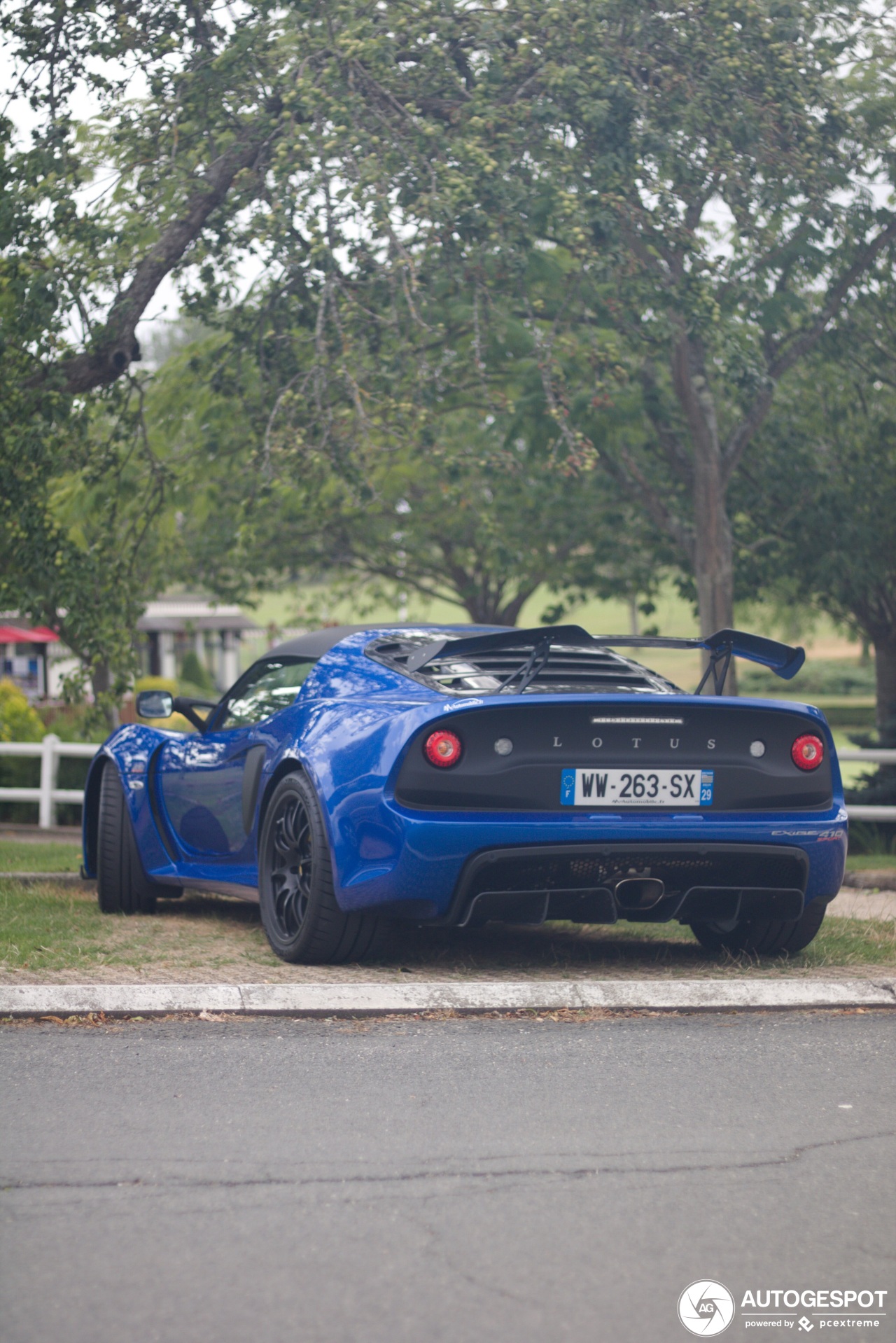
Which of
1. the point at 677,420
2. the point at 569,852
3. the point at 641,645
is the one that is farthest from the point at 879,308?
the point at 569,852

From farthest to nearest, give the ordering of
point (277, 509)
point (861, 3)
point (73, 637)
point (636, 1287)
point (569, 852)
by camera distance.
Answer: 1. point (277, 509)
2. point (861, 3)
3. point (73, 637)
4. point (569, 852)
5. point (636, 1287)

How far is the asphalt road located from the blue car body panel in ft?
1.82

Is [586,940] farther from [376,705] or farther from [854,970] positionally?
[376,705]

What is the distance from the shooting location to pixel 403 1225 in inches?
120

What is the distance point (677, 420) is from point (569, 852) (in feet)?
38.9

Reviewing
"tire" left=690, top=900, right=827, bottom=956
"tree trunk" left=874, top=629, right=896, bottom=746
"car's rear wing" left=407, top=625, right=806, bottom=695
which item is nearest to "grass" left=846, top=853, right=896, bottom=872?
"tire" left=690, top=900, right=827, bottom=956

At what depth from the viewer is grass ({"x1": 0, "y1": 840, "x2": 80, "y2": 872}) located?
940cm

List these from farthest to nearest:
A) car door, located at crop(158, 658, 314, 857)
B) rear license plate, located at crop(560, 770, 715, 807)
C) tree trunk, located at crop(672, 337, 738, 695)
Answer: tree trunk, located at crop(672, 337, 738, 695) → car door, located at crop(158, 658, 314, 857) → rear license plate, located at crop(560, 770, 715, 807)

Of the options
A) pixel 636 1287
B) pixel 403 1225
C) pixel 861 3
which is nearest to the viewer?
pixel 636 1287

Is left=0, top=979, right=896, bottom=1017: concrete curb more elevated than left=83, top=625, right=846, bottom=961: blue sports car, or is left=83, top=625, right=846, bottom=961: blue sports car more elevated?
left=83, top=625, right=846, bottom=961: blue sports car

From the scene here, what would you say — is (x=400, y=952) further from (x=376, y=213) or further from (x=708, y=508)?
(x=708, y=508)

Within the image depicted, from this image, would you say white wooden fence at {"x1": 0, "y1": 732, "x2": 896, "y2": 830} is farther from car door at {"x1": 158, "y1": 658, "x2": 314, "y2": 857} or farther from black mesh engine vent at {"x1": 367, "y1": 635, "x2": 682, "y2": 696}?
black mesh engine vent at {"x1": 367, "y1": 635, "x2": 682, "y2": 696}

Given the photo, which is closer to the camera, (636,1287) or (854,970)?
(636,1287)

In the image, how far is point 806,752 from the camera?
570 centimetres
